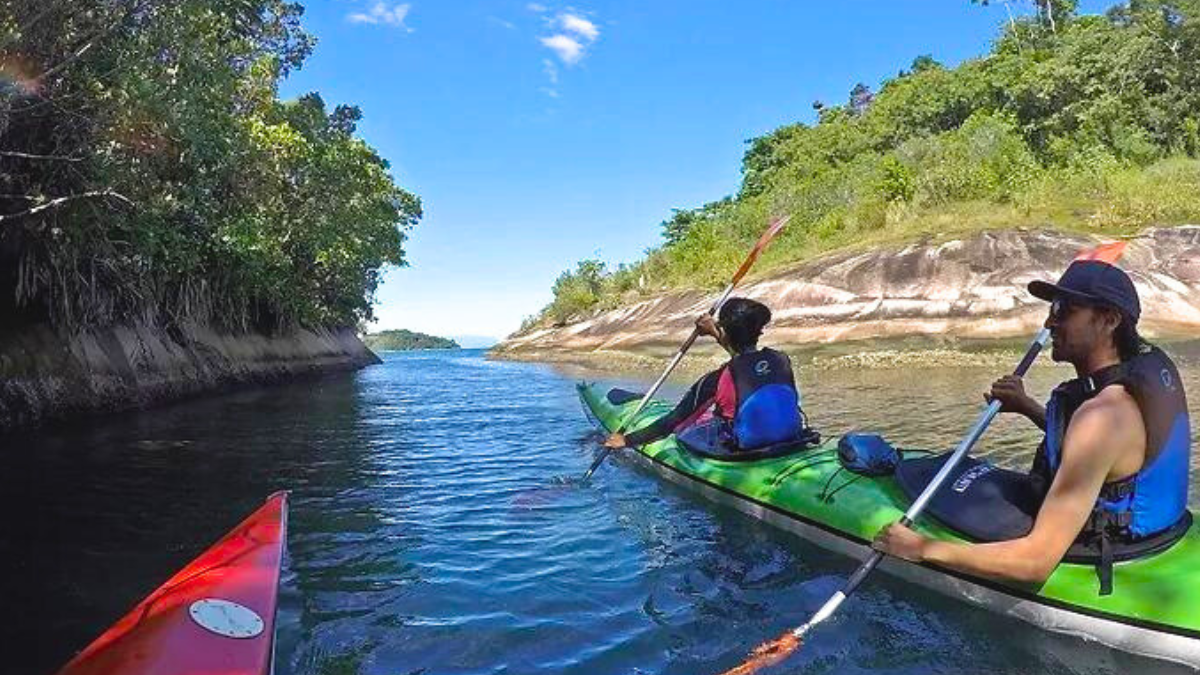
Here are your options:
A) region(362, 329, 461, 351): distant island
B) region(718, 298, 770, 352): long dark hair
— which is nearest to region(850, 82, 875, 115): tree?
region(718, 298, 770, 352): long dark hair

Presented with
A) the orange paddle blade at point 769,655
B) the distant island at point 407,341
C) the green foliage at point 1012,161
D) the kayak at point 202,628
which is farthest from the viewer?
the distant island at point 407,341

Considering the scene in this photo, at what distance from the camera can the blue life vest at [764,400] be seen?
20.5 ft

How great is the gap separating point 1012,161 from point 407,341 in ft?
418

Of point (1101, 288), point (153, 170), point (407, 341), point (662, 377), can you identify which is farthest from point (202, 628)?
point (407, 341)

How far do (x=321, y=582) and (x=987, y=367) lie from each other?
14.7 m

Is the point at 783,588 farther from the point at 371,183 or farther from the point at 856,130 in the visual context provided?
the point at 856,130

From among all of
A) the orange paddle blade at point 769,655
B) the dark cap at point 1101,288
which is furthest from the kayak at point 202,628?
the dark cap at point 1101,288

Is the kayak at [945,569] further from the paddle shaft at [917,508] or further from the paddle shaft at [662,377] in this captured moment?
the paddle shaft at [662,377]

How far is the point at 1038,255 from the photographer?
2017cm

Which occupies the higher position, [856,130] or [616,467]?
[856,130]

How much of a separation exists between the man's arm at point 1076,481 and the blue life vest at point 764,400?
3.01 meters

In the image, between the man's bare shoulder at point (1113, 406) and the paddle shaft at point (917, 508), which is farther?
the paddle shaft at point (917, 508)

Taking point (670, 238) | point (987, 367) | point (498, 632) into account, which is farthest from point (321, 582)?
point (670, 238)

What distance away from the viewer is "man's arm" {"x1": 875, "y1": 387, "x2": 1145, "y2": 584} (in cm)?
306
